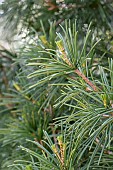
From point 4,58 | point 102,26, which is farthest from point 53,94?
point 4,58

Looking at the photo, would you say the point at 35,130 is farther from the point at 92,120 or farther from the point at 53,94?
the point at 92,120

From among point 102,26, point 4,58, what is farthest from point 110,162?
point 4,58

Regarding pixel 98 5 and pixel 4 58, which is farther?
pixel 4 58

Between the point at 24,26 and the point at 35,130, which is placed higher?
the point at 24,26

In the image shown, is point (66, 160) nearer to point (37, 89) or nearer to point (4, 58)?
point (37, 89)

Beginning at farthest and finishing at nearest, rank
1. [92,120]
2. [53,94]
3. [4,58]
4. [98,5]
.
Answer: [4,58] < [98,5] < [53,94] < [92,120]

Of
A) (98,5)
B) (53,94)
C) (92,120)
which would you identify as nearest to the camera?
(92,120)

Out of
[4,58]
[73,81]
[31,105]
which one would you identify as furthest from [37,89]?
[4,58]

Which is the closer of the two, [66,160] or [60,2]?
[66,160]

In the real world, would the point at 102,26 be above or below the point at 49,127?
above
